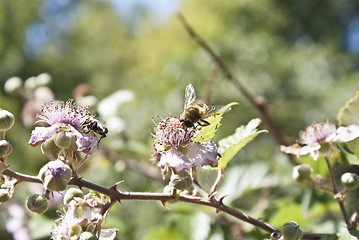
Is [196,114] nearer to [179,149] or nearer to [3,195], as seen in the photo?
[179,149]

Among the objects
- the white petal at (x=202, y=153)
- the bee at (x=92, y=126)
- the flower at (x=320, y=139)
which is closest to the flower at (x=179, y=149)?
the white petal at (x=202, y=153)

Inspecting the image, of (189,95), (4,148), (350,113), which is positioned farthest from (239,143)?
(4,148)

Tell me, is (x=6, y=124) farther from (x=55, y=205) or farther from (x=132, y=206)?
(x=132, y=206)

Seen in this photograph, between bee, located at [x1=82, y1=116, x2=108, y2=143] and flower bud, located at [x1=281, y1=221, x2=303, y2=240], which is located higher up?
bee, located at [x1=82, y1=116, x2=108, y2=143]

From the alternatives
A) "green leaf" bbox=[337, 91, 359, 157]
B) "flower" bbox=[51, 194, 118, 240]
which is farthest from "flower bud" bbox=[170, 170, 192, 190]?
"green leaf" bbox=[337, 91, 359, 157]

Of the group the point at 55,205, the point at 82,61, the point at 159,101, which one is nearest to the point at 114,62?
the point at 82,61

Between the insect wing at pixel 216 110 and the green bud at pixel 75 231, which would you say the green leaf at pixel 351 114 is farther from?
the green bud at pixel 75 231

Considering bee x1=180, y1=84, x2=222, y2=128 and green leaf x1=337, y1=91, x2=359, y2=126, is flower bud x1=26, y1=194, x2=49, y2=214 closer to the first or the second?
bee x1=180, y1=84, x2=222, y2=128
